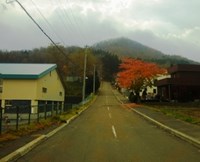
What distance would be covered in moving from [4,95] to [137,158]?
33.3m

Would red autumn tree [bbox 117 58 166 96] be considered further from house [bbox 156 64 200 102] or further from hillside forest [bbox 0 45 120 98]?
hillside forest [bbox 0 45 120 98]

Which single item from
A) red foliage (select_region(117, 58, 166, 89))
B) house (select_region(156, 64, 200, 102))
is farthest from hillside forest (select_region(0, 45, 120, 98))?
house (select_region(156, 64, 200, 102))

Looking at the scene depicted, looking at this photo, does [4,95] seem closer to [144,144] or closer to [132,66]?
[144,144]

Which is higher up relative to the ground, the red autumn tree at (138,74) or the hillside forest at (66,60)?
the hillside forest at (66,60)

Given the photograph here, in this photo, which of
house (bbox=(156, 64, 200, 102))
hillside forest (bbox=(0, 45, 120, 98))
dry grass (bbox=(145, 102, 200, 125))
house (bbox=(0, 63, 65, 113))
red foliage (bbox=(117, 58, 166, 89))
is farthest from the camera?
house (bbox=(156, 64, 200, 102))

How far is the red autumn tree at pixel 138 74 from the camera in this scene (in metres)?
72.1

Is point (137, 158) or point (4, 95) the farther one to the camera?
point (4, 95)

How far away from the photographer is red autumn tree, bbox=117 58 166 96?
72.1 meters

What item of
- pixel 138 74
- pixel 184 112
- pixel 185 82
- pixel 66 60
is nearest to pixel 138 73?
pixel 138 74

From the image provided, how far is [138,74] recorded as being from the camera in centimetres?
7312

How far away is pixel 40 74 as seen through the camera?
4309cm

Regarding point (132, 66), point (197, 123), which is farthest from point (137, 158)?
point (132, 66)

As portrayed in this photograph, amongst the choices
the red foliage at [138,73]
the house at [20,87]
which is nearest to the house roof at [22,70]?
the house at [20,87]

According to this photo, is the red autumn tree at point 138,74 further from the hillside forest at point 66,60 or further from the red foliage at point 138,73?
the hillside forest at point 66,60
